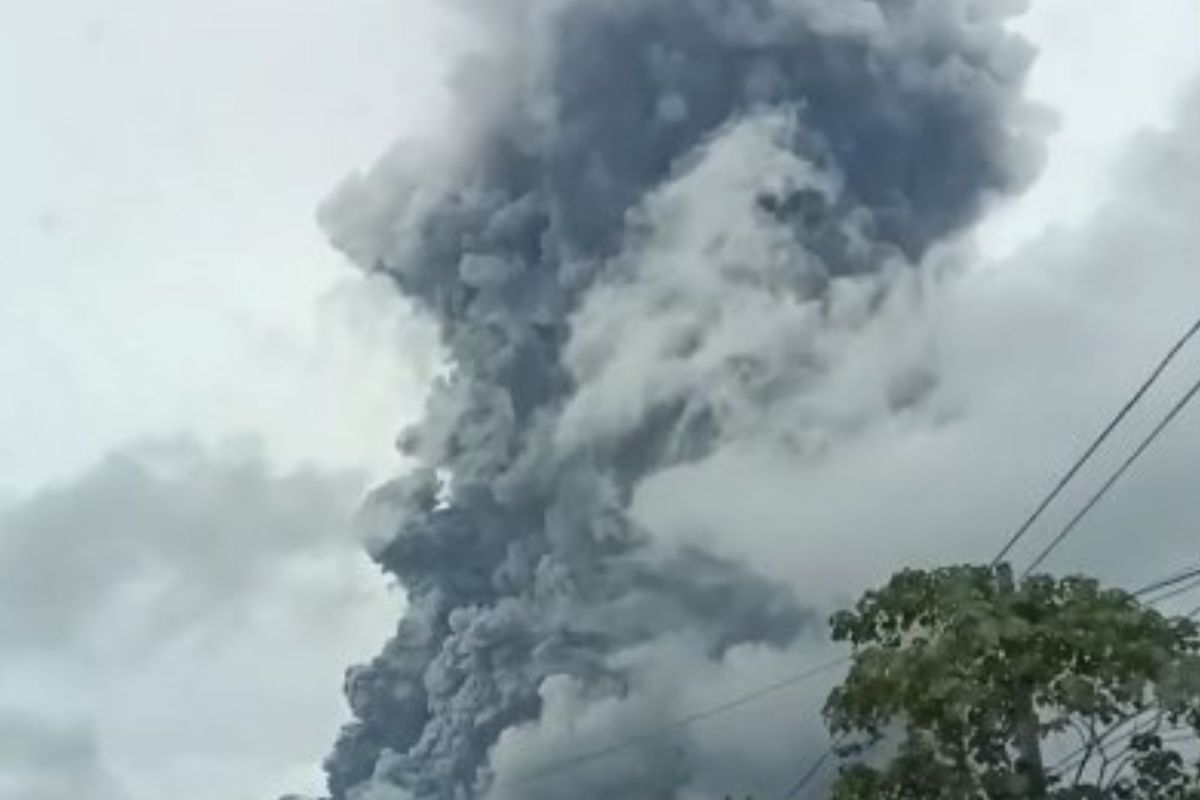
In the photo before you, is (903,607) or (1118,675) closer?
(1118,675)

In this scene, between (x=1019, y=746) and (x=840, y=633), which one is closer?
(x=1019, y=746)

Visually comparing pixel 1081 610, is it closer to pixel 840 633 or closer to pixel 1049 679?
pixel 1049 679

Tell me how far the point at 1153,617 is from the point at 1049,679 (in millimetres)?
851

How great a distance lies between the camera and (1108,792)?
12.9 metres

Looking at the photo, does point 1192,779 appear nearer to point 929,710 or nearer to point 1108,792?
point 1108,792

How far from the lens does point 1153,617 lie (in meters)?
12.8

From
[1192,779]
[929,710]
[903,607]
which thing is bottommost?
[1192,779]

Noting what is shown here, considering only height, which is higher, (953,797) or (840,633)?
(840,633)

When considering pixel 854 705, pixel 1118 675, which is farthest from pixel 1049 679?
pixel 854 705

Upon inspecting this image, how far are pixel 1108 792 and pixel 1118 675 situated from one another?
91 centimetres

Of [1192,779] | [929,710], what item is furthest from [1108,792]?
[929,710]

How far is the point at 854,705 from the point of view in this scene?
13344mm

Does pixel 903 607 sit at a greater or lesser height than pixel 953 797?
greater

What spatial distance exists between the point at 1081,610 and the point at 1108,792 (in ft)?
4.24
